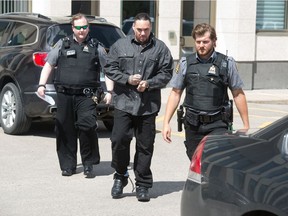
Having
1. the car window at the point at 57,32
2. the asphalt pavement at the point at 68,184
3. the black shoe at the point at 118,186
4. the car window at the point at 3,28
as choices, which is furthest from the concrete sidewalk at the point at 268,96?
the black shoe at the point at 118,186

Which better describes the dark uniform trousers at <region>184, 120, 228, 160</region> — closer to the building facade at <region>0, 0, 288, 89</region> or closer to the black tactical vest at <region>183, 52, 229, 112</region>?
the black tactical vest at <region>183, 52, 229, 112</region>

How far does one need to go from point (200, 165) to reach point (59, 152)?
3768mm

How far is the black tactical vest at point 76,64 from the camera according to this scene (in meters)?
8.51

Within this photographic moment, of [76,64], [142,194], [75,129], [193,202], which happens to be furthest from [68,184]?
[193,202]

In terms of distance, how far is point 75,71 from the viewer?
8.54 meters

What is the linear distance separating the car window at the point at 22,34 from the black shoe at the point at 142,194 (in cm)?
399

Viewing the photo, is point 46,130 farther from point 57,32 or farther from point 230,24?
point 230,24

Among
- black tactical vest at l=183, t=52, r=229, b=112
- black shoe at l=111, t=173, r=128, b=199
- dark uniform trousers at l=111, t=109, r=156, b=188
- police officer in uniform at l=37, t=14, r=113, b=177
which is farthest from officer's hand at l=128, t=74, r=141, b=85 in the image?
police officer in uniform at l=37, t=14, r=113, b=177

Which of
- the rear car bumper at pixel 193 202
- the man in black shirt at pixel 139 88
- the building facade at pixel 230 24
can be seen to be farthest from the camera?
the building facade at pixel 230 24

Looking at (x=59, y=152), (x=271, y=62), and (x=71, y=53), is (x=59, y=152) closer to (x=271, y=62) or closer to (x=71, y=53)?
(x=71, y=53)

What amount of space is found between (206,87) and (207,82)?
1.8 inches

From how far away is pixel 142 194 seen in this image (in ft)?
24.6

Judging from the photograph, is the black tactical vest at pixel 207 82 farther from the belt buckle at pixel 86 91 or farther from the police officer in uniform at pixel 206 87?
the belt buckle at pixel 86 91

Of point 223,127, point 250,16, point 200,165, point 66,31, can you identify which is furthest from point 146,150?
point 250,16
